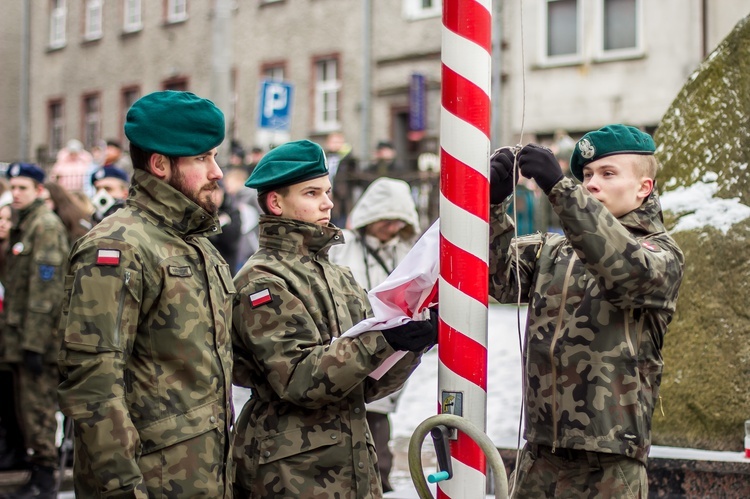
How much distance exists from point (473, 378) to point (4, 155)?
1480 inches

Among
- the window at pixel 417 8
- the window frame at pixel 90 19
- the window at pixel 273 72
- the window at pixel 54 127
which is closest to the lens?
the window at pixel 417 8

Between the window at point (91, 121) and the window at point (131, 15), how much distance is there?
2.70 m

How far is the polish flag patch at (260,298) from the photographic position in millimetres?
3969

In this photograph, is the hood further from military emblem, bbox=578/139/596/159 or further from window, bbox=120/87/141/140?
window, bbox=120/87/141/140

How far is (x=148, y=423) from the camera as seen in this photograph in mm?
3463

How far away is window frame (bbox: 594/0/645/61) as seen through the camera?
22.7 m

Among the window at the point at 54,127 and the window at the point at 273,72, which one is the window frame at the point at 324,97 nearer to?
the window at the point at 273,72

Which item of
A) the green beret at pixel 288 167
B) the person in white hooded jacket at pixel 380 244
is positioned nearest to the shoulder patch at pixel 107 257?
the green beret at pixel 288 167

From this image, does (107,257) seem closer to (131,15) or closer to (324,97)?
(324,97)

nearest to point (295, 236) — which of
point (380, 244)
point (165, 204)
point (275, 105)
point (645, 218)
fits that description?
point (165, 204)

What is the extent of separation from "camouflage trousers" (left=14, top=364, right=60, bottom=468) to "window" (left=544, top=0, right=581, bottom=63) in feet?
58.4

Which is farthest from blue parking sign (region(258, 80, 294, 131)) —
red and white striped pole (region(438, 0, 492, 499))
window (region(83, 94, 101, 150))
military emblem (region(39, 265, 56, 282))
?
window (region(83, 94, 101, 150))

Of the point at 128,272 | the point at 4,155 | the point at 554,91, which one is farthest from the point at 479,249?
the point at 4,155

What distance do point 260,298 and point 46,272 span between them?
13.6ft
